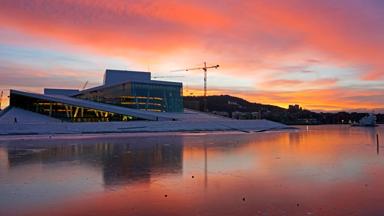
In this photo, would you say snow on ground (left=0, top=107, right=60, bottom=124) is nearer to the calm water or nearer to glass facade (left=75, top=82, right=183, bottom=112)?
glass facade (left=75, top=82, right=183, bottom=112)

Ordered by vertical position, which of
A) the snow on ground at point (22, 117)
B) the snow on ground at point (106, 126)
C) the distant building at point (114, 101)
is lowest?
the snow on ground at point (106, 126)

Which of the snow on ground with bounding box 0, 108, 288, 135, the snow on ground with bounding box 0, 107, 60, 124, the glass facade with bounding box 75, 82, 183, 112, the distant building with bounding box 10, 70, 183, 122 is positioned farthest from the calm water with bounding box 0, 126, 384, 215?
the glass facade with bounding box 75, 82, 183, 112

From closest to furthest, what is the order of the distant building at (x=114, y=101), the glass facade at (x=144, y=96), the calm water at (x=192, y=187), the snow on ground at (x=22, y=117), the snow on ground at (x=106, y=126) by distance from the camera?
1. the calm water at (x=192, y=187)
2. the snow on ground at (x=106, y=126)
3. the snow on ground at (x=22, y=117)
4. the distant building at (x=114, y=101)
5. the glass facade at (x=144, y=96)

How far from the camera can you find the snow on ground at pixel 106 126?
46.4 metres

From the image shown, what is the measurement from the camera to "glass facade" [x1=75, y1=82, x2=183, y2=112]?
6994 cm

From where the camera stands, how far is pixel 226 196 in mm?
10062

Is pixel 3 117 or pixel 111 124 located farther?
pixel 3 117

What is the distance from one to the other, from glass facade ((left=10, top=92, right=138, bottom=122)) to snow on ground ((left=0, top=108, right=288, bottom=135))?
1.53m

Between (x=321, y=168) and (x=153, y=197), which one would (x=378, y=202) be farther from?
(x=321, y=168)

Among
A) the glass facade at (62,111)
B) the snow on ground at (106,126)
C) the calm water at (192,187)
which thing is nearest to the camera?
the calm water at (192,187)

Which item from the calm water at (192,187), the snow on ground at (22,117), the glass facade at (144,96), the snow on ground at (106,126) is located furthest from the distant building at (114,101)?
the calm water at (192,187)

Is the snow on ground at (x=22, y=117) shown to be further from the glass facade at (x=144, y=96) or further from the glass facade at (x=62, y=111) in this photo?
the glass facade at (x=144, y=96)

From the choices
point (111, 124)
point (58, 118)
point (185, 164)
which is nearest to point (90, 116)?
point (58, 118)

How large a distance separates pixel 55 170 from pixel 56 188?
376cm
